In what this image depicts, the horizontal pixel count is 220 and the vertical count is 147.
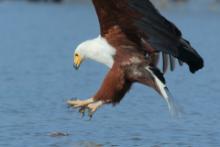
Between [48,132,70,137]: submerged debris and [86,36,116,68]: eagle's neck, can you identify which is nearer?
[86,36,116,68]: eagle's neck

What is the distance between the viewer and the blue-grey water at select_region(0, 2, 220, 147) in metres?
8.77

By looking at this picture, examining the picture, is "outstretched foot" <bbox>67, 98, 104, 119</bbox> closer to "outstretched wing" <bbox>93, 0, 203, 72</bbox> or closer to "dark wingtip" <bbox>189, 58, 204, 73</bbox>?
"outstretched wing" <bbox>93, 0, 203, 72</bbox>

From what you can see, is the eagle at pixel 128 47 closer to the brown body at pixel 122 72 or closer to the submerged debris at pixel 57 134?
the brown body at pixel 122 72

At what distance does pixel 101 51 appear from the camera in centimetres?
821

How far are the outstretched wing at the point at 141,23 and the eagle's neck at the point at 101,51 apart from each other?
14 centimetres

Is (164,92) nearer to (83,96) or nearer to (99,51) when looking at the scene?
(99,51)

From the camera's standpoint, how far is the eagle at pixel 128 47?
319 inches

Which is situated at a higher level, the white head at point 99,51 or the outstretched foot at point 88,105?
the white head at point 99,51

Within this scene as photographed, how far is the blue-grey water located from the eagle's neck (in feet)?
2.59

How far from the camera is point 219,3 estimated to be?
Answer: 35500mm

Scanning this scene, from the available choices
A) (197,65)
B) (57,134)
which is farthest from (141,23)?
(57,134)

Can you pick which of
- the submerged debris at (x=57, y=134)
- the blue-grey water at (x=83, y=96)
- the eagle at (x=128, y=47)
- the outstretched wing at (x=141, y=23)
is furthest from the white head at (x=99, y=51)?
the submerged debris at (x=57, y=134)

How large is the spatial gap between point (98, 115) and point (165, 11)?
22647 millimetres

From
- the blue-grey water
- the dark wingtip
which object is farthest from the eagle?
the blue-grey water
